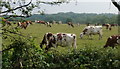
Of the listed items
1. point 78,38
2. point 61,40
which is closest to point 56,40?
point 61,40

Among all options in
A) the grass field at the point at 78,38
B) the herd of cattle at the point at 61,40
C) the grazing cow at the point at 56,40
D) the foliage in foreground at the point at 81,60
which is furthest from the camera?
the grazing cow at the point at 56,40

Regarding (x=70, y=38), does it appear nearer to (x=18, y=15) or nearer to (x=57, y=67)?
Answer: (x=57, y=67)

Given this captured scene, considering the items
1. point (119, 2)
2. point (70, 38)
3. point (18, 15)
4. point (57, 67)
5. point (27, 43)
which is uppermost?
point (119, 2)

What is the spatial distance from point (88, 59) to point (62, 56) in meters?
0.80

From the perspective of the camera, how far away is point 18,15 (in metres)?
2.78

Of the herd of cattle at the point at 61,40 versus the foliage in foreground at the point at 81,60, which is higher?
the foliage in foreground at the point at 81,60

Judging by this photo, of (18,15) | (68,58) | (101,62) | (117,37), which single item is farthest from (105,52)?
(18,15)

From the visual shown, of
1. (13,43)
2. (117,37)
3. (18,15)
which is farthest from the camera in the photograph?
(117,37)

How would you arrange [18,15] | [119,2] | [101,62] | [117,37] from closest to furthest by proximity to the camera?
[119,2]
[18,15]
[101,62]
[117,37]

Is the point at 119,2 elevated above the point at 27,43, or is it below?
above

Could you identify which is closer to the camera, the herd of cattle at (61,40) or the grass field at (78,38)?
the grass field at (78,38)

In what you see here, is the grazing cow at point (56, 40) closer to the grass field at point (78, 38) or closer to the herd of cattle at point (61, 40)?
the herd of cattle at point (61, 40)

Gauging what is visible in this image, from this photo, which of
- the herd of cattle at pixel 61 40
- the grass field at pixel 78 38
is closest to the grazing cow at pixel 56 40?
the herd of cattle at pixel 61 40

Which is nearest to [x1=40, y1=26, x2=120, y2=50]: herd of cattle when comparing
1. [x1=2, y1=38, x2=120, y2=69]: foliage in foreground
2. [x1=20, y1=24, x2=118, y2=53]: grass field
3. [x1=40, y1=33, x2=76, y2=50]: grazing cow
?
[x1=40, y1=33, x2=76, y2=50]: grazing cow
